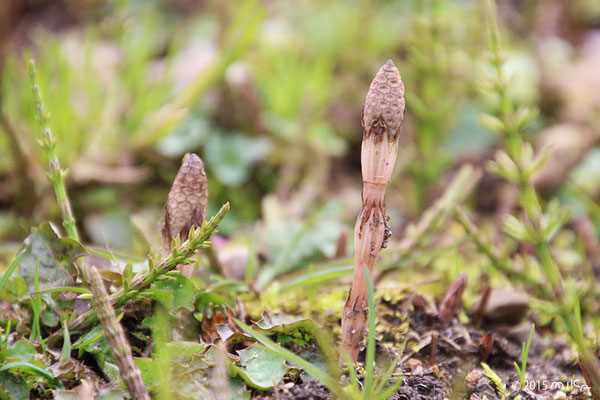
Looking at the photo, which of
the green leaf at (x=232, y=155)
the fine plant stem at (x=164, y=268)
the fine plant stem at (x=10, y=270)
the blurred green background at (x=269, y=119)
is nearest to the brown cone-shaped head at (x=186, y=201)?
the fine plant stem at (x=164, y=268)

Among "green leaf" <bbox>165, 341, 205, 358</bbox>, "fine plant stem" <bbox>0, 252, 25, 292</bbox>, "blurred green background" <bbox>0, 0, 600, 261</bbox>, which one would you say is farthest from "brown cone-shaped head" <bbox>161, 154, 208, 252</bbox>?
"blurred green background" <bbox>0, 0, 600, 261</bbox>

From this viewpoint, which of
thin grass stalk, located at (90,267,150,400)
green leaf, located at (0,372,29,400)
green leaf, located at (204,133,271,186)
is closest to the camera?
thin grass stalk, located at (90,267,150,400)

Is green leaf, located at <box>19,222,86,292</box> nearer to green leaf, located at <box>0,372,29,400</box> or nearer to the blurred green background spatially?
green leaf, located at <box>0,372,29,400</box>

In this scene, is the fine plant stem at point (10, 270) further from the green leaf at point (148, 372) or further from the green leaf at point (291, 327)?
the green leaf at point (291, 327)

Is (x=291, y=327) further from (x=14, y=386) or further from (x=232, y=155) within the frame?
(x=232, y=155)

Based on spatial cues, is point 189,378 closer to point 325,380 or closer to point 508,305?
point 325,380

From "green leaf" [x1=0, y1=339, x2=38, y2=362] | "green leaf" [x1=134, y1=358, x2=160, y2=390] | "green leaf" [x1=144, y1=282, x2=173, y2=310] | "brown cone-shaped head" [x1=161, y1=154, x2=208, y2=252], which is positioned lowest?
"green leaf" [x1=134, y1=358, x2=160, y2=390]

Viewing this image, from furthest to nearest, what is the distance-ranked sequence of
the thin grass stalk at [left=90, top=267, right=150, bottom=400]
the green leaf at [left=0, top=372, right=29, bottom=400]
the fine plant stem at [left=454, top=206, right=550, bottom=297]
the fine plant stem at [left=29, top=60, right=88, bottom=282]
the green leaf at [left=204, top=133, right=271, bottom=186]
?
the green leaf at [left=204, top=133, right=271, bottom=186] < the fine plant stem at [left=454, top=206, right=550, bottom=297] < the fine plant stem at [left=29, top=60, right=88, bottom=282] < the green leaf at [left=0, top=372, right=29, bottom=400] < the thin grass stalk at [left=90, top=267, right=150, bottom=400]

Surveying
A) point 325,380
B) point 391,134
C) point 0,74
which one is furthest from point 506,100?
point 0,74
